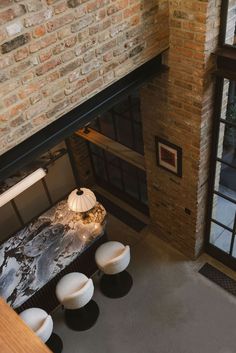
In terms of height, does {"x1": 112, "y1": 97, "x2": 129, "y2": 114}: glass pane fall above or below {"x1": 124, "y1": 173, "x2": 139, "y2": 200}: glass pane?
above

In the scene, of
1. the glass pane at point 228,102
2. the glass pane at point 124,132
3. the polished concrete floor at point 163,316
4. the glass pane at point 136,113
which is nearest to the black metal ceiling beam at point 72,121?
the glass pane at point 228,102

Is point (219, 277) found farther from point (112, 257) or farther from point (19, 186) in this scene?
point (19, 186)

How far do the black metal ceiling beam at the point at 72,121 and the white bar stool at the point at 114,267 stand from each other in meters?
2.24

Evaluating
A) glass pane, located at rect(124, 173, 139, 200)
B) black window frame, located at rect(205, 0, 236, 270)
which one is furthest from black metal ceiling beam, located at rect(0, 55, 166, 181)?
glass pane, located at rect(124, 173, 139, 200)

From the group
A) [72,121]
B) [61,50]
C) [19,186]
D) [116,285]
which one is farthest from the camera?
[116,285]

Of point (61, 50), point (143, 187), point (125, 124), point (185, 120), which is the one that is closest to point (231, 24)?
point (185, 120)

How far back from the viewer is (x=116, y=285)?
580 cm

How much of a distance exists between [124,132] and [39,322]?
296cm

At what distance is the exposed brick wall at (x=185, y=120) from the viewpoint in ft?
12.3

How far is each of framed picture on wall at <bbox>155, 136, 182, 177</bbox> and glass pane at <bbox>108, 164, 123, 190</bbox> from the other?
5.94ft

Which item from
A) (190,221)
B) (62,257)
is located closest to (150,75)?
(190,221)

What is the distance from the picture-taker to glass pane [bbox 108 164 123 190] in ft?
22.9

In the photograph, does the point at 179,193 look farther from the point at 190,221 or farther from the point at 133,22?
the point at 133,22

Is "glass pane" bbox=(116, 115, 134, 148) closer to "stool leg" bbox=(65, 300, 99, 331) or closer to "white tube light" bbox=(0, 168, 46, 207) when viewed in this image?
"white tube light" bbox=(0, 168, 46, 207)
